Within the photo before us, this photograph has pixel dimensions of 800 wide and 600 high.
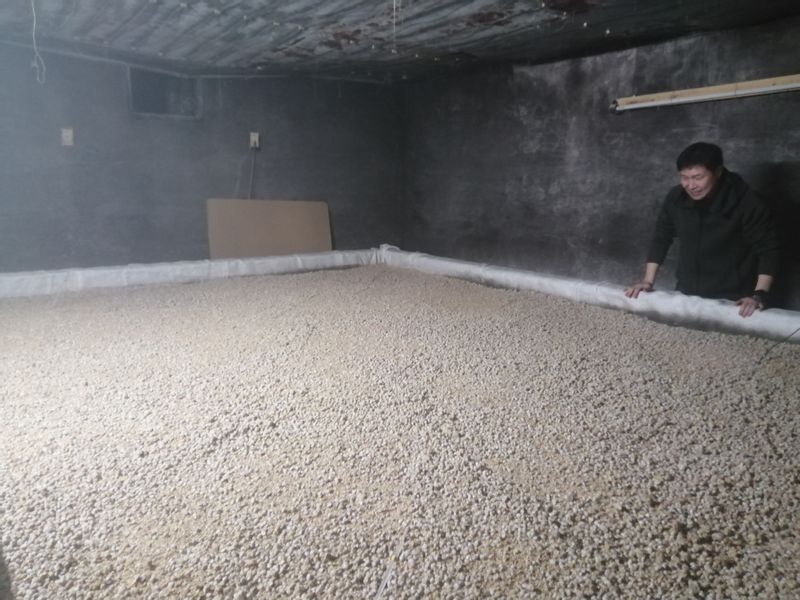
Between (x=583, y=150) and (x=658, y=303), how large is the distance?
174 cm

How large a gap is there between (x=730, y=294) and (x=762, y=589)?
178 centimetres

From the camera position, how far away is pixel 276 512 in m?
1.07

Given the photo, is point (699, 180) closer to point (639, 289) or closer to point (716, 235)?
point (716, 235)

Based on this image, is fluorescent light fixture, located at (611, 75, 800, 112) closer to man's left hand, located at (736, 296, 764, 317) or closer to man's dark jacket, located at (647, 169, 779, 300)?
man's dark jacket, located at (647, 169, 779, 300)

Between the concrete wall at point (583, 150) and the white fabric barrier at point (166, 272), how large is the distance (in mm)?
1180

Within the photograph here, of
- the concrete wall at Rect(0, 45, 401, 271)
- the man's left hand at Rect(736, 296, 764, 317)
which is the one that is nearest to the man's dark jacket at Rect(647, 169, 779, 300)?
the man's left hand at Rect(736, 296, 764, 317)

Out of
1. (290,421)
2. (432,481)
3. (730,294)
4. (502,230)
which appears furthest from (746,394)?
(502,230)

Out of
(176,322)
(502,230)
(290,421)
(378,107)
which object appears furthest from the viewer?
(378,107)

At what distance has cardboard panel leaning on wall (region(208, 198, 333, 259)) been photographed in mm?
4234

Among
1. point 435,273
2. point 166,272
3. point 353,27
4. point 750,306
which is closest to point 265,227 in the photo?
point 166,272

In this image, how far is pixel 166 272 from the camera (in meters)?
3.33

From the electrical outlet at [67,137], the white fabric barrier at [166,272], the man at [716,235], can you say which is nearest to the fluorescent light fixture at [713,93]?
the man at [716,235]

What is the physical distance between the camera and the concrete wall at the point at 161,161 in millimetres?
3463

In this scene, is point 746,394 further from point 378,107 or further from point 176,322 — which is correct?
point 378,107
